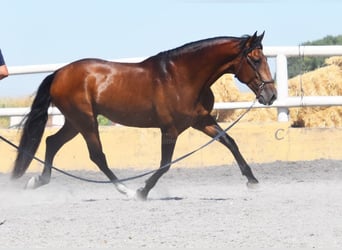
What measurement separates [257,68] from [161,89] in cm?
101

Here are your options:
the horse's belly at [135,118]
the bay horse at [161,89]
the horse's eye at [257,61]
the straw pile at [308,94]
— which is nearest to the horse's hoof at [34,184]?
the bay horse at [161,89]

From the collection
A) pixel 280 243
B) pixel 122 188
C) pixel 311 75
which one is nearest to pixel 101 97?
pixel 122 188

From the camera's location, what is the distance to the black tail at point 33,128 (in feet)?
30.9

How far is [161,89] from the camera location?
8.60 meters

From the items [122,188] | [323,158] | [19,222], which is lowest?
[323,158]

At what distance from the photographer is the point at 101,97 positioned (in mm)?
8977

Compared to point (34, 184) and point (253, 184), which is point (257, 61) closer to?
point (253, 184)

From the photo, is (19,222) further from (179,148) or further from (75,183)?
(179,148)

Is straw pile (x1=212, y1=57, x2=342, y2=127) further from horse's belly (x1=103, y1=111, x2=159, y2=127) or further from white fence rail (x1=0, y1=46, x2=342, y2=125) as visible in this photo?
horse's belly (x1=103, y1=111, x2=159, y2=127)

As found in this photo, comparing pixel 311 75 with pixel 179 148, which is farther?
pixel 311 75

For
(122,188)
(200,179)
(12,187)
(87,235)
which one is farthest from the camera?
(200,179)

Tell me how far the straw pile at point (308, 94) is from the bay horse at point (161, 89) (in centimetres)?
360

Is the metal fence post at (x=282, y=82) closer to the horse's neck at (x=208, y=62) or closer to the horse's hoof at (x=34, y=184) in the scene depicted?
the horse's neck at (x=208, y=62)

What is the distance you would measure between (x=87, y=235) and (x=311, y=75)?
7379 mm
